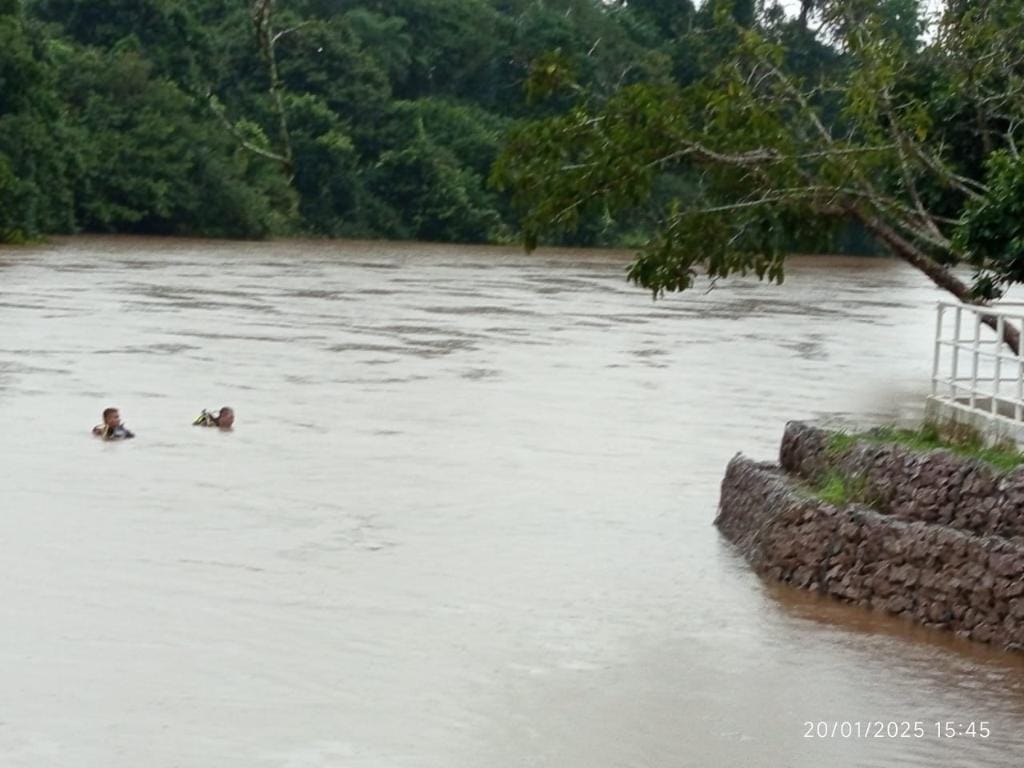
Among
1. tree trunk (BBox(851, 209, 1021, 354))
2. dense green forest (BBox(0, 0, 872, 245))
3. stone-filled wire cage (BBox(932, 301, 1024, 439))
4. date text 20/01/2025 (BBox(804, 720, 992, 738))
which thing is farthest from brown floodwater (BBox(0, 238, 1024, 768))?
dense green forest (BBox(0, 0, 872, 245))

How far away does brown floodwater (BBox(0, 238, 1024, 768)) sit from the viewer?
10547 mm

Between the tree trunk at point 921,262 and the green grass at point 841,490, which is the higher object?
the tree trunk at point 921,262

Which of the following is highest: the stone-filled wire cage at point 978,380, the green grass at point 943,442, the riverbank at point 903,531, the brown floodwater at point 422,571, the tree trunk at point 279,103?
the tree trunk at point 279,103

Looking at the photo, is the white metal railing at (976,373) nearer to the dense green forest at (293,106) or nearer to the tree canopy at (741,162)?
the tree canopy at (741,162)

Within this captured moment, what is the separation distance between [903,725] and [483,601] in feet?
11.5

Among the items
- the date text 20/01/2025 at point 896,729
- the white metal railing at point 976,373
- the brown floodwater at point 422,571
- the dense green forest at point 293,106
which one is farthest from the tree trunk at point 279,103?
the date text 20/01/2025 at point 896,729

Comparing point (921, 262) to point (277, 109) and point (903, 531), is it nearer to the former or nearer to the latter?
point (903, 531)

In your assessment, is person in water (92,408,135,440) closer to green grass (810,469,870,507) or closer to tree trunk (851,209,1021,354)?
tree trunk (851,209,1021,354)

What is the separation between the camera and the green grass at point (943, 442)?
40.4ft

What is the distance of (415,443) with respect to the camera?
2073 centimetres

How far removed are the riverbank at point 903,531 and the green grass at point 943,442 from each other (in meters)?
0.02

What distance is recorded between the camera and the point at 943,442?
13.3m

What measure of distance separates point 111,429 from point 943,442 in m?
9.17

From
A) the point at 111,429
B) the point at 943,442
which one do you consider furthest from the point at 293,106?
the point at 943,442
